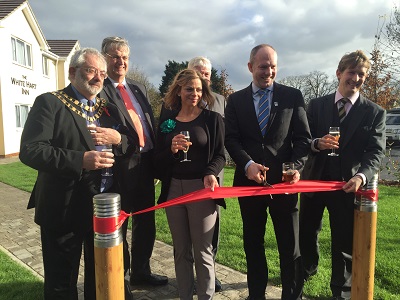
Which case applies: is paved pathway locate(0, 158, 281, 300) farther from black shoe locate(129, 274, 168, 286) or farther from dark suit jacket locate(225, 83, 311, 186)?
dark suit jacket locate(225, 83, 311, 186)

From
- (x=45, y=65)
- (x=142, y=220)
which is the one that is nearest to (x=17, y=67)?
(x=45, y=65)

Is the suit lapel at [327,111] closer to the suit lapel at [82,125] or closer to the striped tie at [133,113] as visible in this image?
the striped tie at [133,113]

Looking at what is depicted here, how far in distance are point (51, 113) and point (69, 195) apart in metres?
0.69

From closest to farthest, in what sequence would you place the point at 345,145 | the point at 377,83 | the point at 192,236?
the point at 192,236, the point at 345,145, the point at 377,83

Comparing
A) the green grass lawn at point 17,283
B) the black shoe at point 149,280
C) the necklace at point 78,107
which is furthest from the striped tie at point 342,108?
the green grass lawn at point 17,283

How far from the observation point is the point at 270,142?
11.0ft

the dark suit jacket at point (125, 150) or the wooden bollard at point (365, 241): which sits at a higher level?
the dark suit jacket at point (125, 150)

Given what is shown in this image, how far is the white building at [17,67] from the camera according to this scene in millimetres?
19172

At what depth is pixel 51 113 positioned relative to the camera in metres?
2.67

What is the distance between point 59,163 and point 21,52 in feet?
74.4

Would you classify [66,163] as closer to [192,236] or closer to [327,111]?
[192,236]

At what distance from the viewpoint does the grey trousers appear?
327 centimetres

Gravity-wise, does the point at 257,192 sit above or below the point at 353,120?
below

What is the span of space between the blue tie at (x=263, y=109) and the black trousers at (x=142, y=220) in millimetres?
1348
